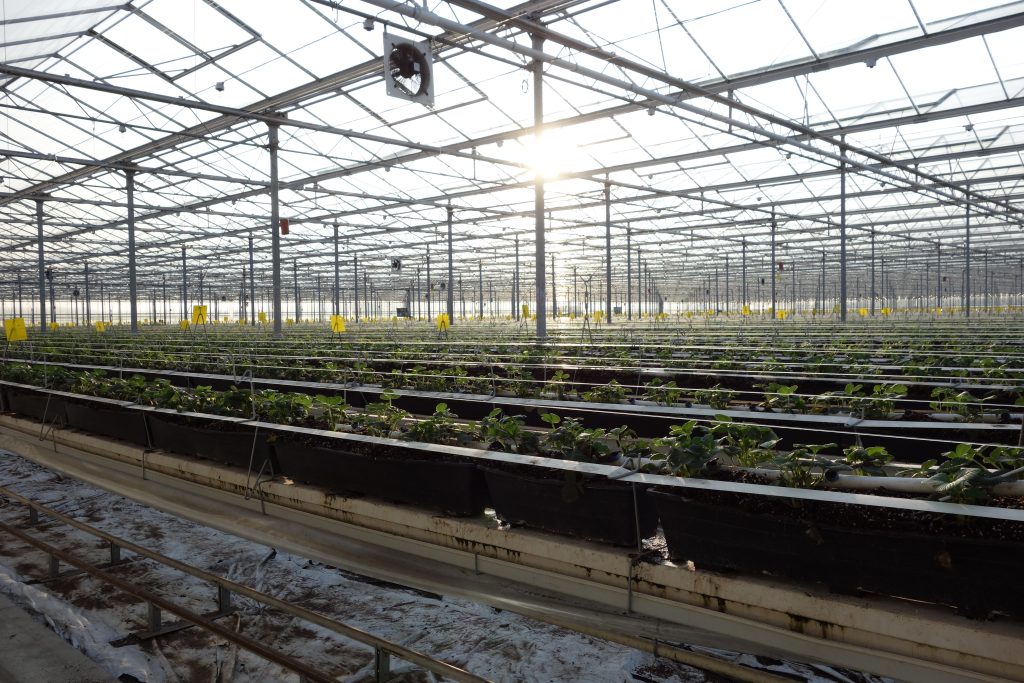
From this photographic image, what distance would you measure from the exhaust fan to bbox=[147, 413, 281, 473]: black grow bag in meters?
3.63

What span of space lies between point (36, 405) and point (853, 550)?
9.01m

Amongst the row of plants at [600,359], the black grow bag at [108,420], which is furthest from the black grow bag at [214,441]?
the row of plants at [600,359]

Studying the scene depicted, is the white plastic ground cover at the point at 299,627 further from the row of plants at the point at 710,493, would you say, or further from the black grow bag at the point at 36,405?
the black grow bag at the point at 36,405

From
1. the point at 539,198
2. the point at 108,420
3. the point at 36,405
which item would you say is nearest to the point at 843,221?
the point at 539,198

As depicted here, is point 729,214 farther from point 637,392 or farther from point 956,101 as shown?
point 637,392

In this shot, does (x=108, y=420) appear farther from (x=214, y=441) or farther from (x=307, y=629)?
(x=307, y=629)

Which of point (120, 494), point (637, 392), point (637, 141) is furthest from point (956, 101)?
point (120, 494)

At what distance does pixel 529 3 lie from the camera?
10.1 meters

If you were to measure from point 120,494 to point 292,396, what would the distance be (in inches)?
68.0

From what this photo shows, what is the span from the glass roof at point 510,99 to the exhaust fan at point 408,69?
105 centimetres

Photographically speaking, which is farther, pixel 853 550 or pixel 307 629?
pixel 307 629

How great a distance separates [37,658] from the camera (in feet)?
9.86

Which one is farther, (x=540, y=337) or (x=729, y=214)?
(x=729, y=214)

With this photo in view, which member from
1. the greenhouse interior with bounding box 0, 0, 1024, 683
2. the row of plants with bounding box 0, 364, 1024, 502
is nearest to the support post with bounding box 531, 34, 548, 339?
the greenhouse interior with bounding box 0, 0, 1024, 683
